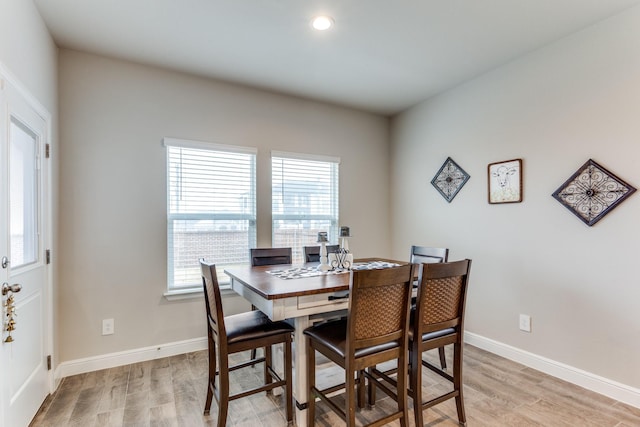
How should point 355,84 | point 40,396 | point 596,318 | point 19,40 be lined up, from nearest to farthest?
point 19,40
point 40,396
point 596,318
point 355,84

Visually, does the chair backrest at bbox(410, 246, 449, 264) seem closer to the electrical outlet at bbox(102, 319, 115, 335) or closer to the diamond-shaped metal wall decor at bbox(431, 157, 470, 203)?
the diamond-shaped metal wall decor at bbox(431, 157, 470, 203)

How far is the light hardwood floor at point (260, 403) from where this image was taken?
6.73 ft

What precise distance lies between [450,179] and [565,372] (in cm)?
199

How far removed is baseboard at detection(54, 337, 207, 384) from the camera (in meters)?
2.68

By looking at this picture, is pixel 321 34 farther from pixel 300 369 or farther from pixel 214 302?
pixel 300 369

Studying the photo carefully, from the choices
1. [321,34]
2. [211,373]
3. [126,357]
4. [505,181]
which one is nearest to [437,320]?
[211,373]

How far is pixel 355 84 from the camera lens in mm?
3488

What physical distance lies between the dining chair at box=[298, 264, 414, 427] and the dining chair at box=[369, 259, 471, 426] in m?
0.10

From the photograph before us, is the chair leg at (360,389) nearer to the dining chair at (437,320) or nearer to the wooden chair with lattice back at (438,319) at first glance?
the dining chair at (437,320)

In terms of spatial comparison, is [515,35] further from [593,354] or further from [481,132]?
[593,354]

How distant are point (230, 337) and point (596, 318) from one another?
264 cm

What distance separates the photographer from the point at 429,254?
2908mm

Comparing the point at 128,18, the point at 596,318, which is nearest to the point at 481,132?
the point at 596,318

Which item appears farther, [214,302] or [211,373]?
[211,373]
